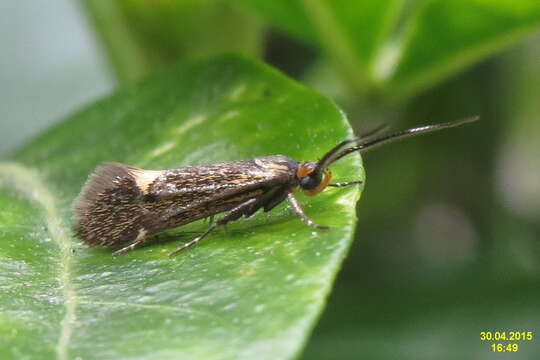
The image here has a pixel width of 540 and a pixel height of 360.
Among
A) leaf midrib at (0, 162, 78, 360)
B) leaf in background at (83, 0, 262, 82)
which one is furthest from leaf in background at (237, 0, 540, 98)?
leaf midrib at (0, 162, 78, 360)

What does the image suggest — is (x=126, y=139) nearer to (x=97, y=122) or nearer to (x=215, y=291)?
(x=97, y=122)

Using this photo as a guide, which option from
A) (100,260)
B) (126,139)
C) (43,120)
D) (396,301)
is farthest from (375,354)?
(43,120)

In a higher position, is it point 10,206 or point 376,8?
point 376,8

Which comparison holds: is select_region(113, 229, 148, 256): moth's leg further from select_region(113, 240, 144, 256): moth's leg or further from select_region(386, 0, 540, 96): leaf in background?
select_region(386, 0, 540, 96): leaf in background

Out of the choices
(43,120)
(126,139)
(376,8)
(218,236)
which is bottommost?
(218,236)

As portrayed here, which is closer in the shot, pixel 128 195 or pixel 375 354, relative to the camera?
pixel 128 195

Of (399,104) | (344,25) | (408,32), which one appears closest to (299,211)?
(344,25)
